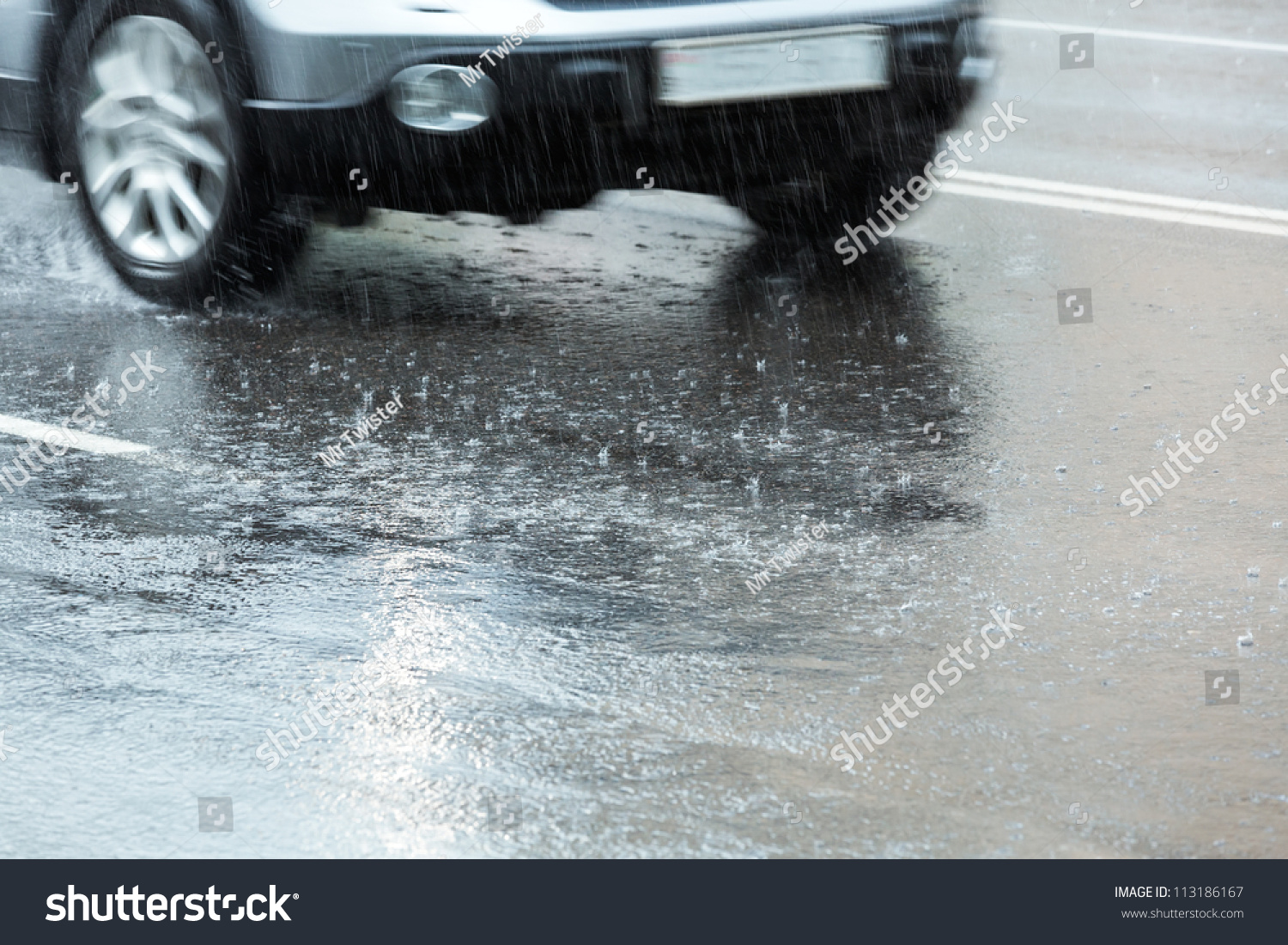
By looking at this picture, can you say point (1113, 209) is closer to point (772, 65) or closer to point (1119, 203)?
point (1119, 203)

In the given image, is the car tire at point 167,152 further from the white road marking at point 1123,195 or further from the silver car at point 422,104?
the white road marking at point 1123,195

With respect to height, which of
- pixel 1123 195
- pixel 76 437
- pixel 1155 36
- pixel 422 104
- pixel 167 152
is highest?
pixel 422 104

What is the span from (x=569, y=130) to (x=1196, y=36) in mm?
7540

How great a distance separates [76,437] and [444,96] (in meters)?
1.54

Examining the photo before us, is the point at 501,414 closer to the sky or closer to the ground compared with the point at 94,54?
closer to the ground

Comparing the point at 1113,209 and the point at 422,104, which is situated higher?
the point at 422,104

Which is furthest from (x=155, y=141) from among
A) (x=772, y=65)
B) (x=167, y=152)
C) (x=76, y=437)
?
(x=772, y=65)

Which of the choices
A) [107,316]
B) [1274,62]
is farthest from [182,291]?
[1274,62]

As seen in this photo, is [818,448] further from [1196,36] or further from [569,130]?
[1196,36]

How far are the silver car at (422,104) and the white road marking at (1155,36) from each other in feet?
19.2

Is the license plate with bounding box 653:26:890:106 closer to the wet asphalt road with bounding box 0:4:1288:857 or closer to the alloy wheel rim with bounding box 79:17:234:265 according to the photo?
the wet asphalt road with bounding box 0:4:1288:857

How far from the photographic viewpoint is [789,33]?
594 centimetres

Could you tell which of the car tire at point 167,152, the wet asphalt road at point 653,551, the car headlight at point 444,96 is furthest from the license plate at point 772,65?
the car tire at point 167,152

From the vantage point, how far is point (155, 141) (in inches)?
243
